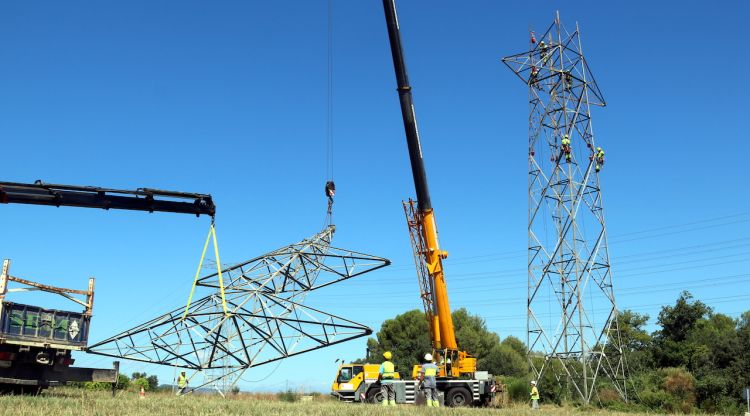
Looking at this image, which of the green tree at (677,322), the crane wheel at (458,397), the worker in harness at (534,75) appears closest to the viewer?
the crane wheel at (458,397)

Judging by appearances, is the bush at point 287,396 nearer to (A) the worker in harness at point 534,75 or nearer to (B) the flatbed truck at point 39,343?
(B) the flatbed truck at point 39,343

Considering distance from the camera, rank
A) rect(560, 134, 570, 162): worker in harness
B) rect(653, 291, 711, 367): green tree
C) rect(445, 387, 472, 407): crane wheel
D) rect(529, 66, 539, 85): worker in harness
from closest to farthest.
Answer: rect(445, 387, 472, 407): crane wheel → rect(560, 134, 570, 162): worker in harness → rect(529, 66, 539, 85): worker in harness → rect(653, 291, 711, 367): green tree

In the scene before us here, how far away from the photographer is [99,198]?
25.4m

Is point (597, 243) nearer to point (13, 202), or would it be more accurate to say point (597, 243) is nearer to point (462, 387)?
point (462, 387)

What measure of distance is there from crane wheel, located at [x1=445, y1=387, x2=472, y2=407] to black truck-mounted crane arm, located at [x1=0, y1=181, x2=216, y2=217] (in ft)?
47.3

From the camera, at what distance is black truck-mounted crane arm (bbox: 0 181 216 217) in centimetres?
2234

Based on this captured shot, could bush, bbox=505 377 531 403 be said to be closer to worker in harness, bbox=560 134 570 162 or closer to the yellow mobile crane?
the yellow mobile crane

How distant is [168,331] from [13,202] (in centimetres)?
1922

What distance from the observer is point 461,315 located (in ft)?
277

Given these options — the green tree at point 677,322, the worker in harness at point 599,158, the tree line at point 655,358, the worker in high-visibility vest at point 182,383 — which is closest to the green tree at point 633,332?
the tree line at point 655,358

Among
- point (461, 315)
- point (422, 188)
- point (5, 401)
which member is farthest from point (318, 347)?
point (461, 315)

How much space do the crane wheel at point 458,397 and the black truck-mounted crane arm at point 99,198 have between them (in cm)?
1442

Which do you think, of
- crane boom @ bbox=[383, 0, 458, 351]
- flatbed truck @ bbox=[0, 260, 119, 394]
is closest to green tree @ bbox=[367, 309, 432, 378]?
crane boom @ bbox=[383, 0, 458, 351]

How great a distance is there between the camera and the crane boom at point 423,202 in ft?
111
